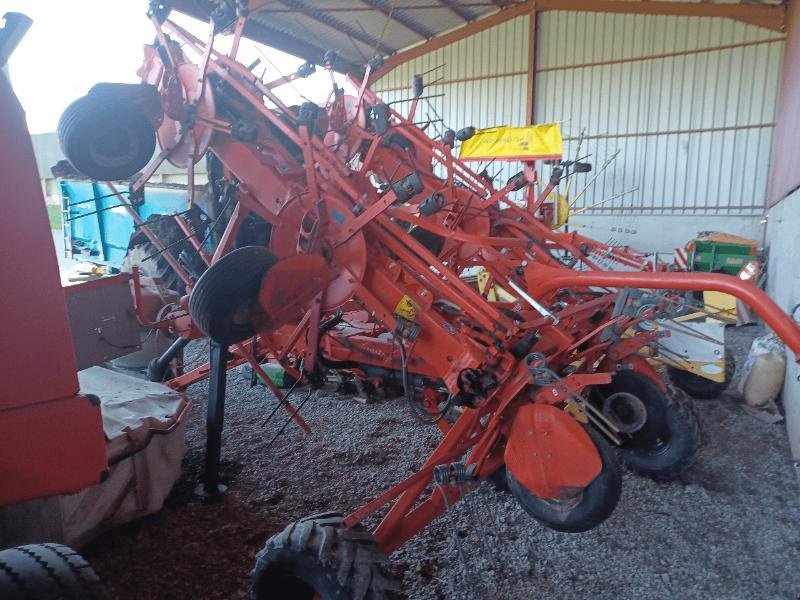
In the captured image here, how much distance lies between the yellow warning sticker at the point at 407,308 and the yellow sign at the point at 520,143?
546 centimetres

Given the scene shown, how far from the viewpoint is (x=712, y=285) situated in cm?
181

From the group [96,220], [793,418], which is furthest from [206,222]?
[96,220]

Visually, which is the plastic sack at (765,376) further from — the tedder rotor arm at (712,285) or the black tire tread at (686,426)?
the tedder rotor arm at (712,285)

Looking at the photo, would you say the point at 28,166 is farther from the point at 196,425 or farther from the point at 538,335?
the point at 196,425

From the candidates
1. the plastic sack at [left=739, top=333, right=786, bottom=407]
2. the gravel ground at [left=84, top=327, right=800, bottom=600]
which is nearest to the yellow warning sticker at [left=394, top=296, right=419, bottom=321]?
the gravel ground at [left=84, top=327, right=800, bottom=600]

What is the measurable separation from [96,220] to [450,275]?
26.1 ft

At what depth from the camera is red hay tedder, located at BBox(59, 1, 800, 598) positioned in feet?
7.59

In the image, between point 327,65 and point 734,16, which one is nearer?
point 327,65

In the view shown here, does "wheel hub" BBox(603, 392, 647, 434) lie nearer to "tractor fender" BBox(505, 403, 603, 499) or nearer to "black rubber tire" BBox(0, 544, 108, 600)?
"tractor fender" BBox(505, 403, 603, 499)

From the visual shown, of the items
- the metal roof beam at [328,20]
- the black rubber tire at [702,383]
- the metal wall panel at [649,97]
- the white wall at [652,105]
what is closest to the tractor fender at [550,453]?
the black rubber tire at [702,383]

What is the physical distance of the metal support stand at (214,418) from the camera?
3303 millimetres

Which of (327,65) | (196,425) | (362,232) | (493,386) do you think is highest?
(327,65)

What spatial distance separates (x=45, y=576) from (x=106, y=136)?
94.1 inches

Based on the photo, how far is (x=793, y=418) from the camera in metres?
4.00
